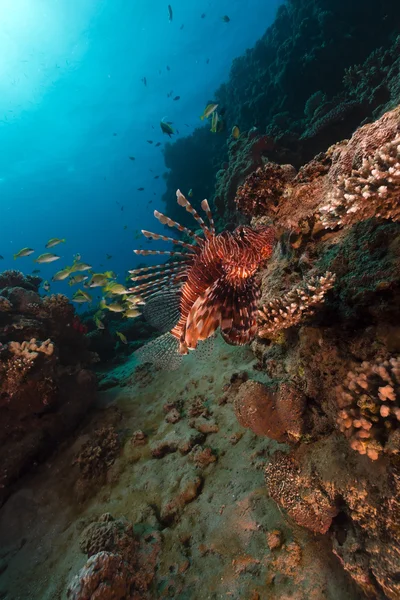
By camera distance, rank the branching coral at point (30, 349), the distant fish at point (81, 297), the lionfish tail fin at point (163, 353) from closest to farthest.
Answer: the lionfish tail fin at point (163, 353)
the branching coral at point (30, 349)
the distant fish at point (81, 297)

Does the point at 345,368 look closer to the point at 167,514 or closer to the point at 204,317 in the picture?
the point at 204,317

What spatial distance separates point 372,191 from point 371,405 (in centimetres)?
121

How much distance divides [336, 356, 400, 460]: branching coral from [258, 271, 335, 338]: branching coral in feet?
1.59

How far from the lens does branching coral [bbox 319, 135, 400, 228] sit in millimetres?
1570

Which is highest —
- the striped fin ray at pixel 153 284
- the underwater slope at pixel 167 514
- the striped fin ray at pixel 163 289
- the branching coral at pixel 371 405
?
the striped fin ray at pixel 153 284

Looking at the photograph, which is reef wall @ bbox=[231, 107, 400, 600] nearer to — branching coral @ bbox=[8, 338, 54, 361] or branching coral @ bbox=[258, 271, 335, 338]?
branching coral @ bbox=[258, 271, 335, 338]

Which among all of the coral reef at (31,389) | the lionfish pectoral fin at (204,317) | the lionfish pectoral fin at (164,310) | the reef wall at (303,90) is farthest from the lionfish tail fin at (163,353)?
the reef wall at (303,90)

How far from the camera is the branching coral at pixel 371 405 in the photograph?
148 cm

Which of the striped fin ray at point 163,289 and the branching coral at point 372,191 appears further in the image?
the striped fin ray at point 163,289

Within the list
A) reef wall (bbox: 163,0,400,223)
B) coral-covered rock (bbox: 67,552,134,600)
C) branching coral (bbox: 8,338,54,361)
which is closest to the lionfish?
coral-covered rock (bbox: 67,552,134,600)

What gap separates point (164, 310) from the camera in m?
3.75

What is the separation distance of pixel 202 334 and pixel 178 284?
101 centimetres

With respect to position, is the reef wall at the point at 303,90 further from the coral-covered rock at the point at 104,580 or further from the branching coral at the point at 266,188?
the coral-covered rock at the point at 104,580

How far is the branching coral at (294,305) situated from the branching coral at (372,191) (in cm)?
43
